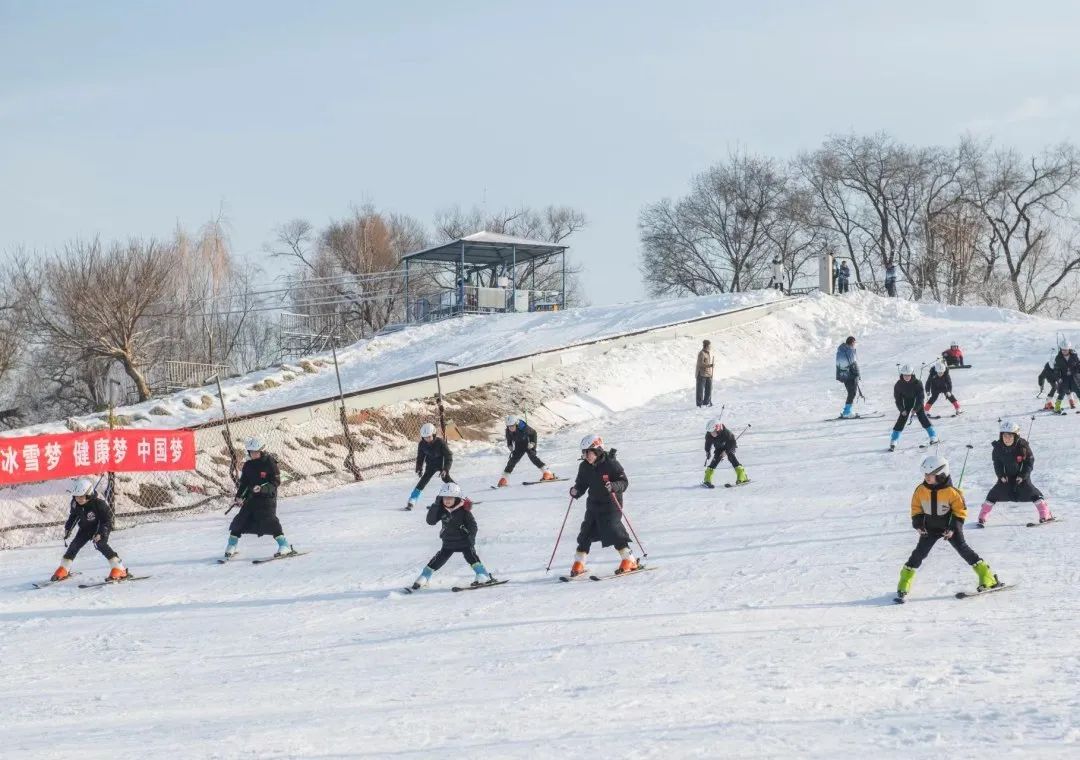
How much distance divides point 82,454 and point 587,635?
1125cm

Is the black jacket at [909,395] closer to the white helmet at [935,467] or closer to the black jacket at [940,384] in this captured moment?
the black jacket at [940,384]

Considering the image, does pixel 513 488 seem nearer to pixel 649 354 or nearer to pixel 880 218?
pixel 649 354

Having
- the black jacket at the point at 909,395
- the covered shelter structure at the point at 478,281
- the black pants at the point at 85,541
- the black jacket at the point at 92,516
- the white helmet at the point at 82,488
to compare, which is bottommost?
the black pants at the point at 85,541

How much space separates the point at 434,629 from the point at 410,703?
245 centimetres

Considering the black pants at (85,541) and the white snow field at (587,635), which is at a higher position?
the black pants at (85,541)

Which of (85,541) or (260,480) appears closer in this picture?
(85,541)

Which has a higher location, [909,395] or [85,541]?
[909,395]

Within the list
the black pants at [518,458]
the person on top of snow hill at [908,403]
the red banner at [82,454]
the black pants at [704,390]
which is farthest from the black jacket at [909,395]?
the red banner at [82,454]

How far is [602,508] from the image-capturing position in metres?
12.7

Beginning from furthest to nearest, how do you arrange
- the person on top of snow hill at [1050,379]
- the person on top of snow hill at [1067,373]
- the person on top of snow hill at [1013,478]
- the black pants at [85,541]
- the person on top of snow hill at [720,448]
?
the person on top of snow hill at [1050,379]
the person on top of snow hill at [1067,373]
the person on top of snow hill at [720,448]
the black pants at [85,541]
the person on top of snow hill at [1013,478]

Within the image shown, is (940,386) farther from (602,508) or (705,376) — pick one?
(602,508)

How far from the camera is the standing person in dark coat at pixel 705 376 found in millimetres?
26641

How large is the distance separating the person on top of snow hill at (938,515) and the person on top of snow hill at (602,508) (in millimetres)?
3187

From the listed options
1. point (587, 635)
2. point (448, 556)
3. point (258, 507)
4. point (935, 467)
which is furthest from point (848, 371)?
point (587, 635)
